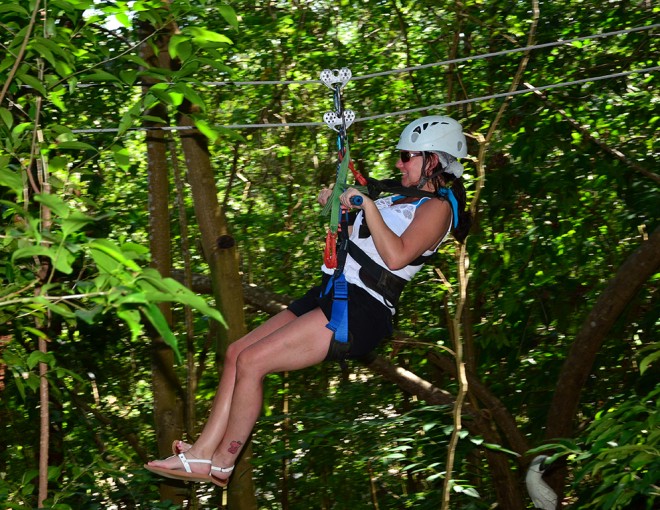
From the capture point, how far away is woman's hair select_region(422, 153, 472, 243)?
3143 mm

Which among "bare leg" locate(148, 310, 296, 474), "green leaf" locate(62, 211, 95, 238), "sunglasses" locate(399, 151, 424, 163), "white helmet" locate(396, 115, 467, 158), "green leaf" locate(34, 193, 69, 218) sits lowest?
"bare leg" locate(148, 310, 296, 474)

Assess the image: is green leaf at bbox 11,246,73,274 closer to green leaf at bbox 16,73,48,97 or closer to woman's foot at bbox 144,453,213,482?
green leaf at bbox 16,73,48,97

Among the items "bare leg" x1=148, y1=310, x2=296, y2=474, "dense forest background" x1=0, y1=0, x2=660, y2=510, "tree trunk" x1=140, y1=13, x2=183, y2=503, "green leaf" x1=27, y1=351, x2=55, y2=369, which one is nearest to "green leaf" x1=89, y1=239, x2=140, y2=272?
"green leaf" x1=27, y1=351, x2=55, y2=369

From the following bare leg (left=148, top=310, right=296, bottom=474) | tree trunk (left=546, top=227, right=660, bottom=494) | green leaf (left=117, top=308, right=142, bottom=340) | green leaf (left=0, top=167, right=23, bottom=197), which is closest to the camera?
green leaf (left=117, top=308, right=142, bottom=340)

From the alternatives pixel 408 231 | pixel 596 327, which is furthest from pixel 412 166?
pixel 596 327

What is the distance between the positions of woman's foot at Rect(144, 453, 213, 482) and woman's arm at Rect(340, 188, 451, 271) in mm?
919

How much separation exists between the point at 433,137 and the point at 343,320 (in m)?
0.74

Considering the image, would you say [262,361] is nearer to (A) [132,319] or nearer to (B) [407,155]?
(B) [407,155]

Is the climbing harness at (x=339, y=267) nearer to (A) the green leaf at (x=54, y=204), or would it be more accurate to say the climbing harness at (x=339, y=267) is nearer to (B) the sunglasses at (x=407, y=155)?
(B) the sunglasses at (x=407, y=155)

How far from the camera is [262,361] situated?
293 centimetres

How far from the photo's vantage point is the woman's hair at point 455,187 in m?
3.14

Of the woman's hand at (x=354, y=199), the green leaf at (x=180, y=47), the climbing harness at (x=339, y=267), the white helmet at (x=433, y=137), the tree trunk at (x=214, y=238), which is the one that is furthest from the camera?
the tree trunk at (x=214, y=238)

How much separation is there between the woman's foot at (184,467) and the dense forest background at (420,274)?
0.84 metres

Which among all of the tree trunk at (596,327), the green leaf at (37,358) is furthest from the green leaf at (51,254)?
the tree trunk at (596,327)
